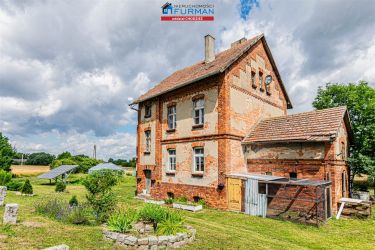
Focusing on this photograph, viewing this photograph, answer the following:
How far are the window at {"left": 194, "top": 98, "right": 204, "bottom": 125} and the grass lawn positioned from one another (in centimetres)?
656

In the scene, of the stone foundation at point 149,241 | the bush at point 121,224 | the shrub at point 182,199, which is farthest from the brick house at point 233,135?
the bush at point 121,224

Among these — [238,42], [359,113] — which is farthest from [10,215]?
[359,113]

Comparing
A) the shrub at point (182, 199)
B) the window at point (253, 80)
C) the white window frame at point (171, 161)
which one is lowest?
the shrub at point (182, 199)

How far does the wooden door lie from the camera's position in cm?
1455

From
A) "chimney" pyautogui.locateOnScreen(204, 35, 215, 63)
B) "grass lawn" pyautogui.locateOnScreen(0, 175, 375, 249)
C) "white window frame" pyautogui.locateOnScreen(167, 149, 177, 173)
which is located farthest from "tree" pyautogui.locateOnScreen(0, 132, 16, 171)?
"chimney" pyautogui.locateOnScreen(204, 35, 215, 63)

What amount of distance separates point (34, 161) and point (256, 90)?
85731 mm

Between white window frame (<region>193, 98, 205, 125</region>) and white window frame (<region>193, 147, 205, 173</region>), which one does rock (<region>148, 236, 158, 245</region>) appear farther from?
white window frame (<region>193, 98, 205, 125</region>)

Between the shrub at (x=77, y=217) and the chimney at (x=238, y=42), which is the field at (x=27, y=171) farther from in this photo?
the chimney at (x=238, y=42)

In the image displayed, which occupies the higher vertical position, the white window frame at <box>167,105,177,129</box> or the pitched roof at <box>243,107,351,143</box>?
the white window frame at <box>167,105,177,129</box>

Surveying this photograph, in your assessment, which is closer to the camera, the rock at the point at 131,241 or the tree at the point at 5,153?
the rock at the point at 131,241

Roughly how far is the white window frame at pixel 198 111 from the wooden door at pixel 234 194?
441cm

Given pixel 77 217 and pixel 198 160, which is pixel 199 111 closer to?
pixel 198 160

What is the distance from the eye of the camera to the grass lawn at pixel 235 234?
7.88 m

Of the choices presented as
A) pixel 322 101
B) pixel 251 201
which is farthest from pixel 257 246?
pixel 322 101
